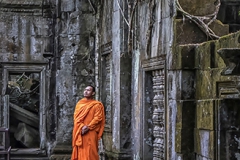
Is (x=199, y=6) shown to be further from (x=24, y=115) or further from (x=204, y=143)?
(x=24, y=115)

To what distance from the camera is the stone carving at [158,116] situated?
28.2 ft

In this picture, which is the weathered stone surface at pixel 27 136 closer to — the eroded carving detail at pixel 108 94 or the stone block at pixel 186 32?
the eroded carving detail at pixel 108 94

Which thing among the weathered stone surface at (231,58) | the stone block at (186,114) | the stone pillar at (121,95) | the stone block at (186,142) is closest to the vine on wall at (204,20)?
the stone block at (186,114)

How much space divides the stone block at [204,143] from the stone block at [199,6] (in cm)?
164

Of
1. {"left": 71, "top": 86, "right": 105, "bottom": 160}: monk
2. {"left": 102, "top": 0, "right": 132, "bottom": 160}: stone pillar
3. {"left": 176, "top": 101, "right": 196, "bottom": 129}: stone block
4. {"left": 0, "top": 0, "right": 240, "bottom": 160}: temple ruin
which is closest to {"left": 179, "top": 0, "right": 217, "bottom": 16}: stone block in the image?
{"left": 0, "top": 0, "right": 240, "bottom": 160}: temple ruin

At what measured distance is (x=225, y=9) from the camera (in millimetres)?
8594

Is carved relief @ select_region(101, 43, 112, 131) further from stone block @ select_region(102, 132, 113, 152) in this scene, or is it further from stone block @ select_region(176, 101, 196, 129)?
stone block @ select_region(176, 101, 196, 129)

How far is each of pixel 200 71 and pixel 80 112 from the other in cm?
355

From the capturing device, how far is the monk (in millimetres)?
10092

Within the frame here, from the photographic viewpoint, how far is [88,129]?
1006 centimetres

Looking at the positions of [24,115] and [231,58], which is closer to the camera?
[231,58]

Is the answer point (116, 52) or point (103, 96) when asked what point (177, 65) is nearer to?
point (116, 52)

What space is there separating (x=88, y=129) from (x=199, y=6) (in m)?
3.37

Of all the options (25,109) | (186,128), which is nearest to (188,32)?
(186,128)
